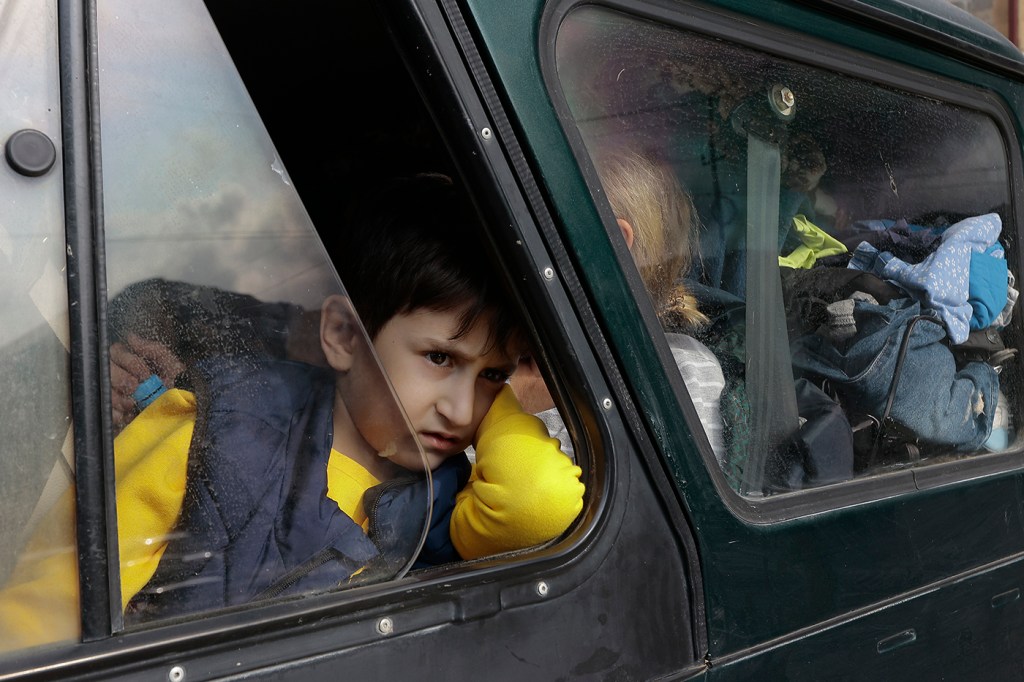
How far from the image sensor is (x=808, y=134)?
1548mm

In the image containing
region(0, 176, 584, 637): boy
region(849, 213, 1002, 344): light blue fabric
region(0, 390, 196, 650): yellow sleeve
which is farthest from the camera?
region(849, 213, 1002, 344): light blue fabric

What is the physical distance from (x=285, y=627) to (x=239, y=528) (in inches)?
4.0

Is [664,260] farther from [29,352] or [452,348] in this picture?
[29,352]

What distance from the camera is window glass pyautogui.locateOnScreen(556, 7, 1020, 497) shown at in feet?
4.26

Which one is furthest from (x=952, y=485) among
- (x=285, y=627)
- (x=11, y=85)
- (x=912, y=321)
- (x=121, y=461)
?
(x=11, y=85)

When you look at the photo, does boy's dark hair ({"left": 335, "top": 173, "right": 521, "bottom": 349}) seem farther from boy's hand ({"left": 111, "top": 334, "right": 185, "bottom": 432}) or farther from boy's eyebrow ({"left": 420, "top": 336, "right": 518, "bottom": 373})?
boy's hand ({"left": 111, "top": 334, "right": 185, "bottom": 432})

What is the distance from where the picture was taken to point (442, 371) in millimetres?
1387

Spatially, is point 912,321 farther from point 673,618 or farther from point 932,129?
point 673,618

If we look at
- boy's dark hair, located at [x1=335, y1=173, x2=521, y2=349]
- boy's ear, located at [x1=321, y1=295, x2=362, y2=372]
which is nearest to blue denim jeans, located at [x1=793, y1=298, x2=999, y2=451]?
boy's dark hair, located at [x1=335, y1=173, x2=521, y2=349]

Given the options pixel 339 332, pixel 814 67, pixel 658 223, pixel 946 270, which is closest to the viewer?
pixel 339 332

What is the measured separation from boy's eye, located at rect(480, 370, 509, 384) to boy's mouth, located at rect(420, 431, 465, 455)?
94 millimetres

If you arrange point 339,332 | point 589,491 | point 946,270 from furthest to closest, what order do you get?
point 946,270, point 589,491, point 339,332

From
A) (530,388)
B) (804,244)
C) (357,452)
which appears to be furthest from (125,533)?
(804,244)

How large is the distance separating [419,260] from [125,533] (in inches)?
24.8
